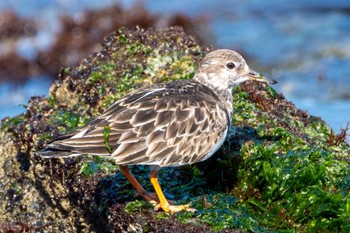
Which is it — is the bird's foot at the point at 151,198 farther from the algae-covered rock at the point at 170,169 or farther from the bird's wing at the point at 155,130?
the bird's wing at the point at 155,130

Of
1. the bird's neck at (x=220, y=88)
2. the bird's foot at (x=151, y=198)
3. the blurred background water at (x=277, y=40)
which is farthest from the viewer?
the blurred background water at (x=277, y=40)

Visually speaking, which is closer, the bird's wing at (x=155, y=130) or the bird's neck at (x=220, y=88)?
the bird's wing at (x=155, y=130)

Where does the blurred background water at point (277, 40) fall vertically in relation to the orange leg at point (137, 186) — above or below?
above

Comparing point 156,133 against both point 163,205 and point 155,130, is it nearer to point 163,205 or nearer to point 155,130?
point 155,130

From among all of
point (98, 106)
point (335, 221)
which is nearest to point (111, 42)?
point (98, 106)

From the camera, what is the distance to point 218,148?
16.3 feet

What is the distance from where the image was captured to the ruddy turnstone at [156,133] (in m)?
4.63

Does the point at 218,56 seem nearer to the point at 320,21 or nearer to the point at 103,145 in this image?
the point at 103,145

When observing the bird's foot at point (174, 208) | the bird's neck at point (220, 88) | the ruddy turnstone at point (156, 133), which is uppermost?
the bird's neck at point (220, 88)

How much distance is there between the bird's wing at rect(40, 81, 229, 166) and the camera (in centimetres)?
464

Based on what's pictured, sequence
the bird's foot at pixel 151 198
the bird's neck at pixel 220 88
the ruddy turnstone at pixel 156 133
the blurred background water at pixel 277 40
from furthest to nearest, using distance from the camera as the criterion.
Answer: the blurred background water at pixel 277 40 → the bird's neck at pixel 220 88 → the bird's foot at pixel 151 198 → the ruddy turnstone at pixel 156 133

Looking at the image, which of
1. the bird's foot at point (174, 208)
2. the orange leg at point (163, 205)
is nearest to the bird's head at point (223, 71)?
the orange leg at point (163, 205)

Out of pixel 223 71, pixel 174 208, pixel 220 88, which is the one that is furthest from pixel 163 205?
pixel 223 71

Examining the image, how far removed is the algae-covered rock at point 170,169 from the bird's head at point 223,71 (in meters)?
0.32
